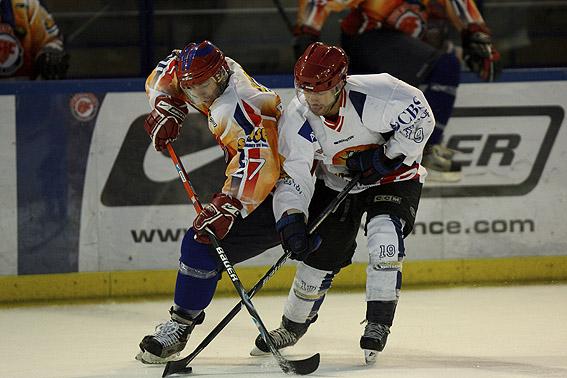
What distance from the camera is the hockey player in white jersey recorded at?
13.6 ft

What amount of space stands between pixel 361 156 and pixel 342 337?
90 centimetres

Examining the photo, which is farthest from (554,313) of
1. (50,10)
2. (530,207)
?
(50,10)

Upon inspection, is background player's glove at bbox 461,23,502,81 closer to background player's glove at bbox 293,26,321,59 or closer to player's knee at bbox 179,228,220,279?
background player's glove at bbox 293,26,321,59

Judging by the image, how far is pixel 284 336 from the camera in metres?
4.52

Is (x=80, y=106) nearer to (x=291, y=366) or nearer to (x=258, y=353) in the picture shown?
(x=258, y=353)

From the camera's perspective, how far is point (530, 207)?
6.02 metres

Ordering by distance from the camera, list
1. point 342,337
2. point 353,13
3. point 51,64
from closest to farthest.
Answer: point 342,337 → point 51,64 → point 353,13

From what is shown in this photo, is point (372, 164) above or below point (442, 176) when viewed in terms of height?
above

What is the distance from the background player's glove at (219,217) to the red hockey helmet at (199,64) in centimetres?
39

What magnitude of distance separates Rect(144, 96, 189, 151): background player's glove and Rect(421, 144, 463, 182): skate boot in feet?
5.88

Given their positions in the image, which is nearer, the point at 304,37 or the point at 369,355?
the point at 369,355

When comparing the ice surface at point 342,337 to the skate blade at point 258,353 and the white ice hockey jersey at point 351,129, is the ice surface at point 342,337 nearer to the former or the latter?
the skate blade at point 258,353

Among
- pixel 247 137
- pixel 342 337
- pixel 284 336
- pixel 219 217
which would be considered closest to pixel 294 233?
pixel 219 217

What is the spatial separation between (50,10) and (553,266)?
8.77ft
